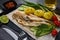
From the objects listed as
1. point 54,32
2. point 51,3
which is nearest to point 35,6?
point 51,3

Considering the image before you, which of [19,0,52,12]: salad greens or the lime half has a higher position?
[19,0,52,12]: salad greens

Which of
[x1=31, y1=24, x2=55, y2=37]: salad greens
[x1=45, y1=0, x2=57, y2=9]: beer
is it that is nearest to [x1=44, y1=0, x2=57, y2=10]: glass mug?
[x1=45, y1=0, x2=57, y2=9]: beer

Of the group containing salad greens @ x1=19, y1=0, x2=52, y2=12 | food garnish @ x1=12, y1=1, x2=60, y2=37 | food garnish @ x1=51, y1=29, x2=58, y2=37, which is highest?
salad greens @ x1=19, y1=0, x2=52, y2=12

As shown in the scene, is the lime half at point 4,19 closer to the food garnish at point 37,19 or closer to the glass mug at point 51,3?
the food garnish at point 37,19

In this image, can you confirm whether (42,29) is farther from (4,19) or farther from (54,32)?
(4,19)

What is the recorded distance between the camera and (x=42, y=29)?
91 centimetres

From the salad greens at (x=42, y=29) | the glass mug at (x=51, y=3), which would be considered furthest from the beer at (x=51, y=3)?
the salad greens at (x=42, y=29)

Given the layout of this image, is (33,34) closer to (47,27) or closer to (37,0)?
(47,27)

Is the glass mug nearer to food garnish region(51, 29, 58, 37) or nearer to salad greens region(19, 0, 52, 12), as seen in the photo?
salad greens region(19, 0, 52, 12)

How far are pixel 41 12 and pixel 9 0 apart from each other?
0.73 feet

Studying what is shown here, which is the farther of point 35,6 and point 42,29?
point 35,6

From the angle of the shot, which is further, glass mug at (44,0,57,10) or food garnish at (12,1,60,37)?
glass mug at (44,0,57,10)

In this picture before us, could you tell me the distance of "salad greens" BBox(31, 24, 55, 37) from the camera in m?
0.89

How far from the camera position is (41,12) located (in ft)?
3.24
